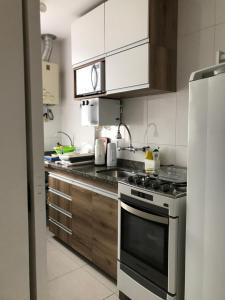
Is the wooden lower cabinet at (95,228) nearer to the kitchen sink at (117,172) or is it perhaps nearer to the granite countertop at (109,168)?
the granite countertop at (109,168)

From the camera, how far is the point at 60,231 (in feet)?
8.98

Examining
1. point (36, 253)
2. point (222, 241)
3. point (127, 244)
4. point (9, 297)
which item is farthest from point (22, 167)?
point (127, 244)

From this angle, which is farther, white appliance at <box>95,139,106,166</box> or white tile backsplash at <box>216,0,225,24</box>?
white appliance at <box>95,139,106,166</box>

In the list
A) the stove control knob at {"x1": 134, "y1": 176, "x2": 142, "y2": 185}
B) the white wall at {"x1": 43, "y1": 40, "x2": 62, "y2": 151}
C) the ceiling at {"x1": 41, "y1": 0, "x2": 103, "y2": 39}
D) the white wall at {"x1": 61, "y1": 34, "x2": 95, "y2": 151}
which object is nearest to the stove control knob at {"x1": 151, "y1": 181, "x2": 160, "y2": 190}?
the stove control knob at {"x1": 134, "y1": 176, "x2": 142, "y2": 185}

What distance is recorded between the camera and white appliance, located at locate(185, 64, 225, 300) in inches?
46.0

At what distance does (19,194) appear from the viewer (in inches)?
35.8

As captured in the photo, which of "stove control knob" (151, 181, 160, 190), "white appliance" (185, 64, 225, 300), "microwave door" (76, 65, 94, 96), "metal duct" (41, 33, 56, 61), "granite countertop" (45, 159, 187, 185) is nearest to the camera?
"white appliance" (185, 64, 225, 300)

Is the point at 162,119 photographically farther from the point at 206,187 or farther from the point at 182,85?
the point at 206,187

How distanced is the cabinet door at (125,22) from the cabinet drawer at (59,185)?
141 centimetres

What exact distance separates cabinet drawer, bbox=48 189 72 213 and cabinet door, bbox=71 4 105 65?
148 centimetres

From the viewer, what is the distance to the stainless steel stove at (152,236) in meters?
1.48

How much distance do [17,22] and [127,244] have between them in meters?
1.57

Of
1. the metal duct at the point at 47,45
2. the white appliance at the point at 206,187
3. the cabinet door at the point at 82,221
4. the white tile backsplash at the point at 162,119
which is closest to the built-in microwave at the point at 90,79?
the white tile backsplash at the point at 162,119

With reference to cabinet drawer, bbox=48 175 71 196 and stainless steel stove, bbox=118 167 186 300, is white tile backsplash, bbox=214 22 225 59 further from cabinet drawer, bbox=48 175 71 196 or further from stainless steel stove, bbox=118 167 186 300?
cabinet drawer, bbox=48 175 71 196
